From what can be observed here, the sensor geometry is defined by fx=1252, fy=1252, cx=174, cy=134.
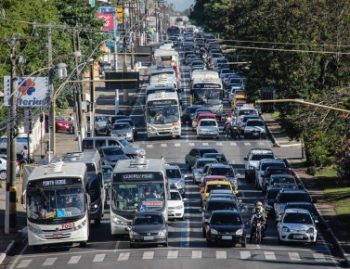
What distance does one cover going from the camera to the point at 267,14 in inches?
3615

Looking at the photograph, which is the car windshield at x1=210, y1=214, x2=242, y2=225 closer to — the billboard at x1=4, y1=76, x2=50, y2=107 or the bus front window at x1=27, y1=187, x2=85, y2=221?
the bus front window at x1=27, y1=187, x2=85, y2=221

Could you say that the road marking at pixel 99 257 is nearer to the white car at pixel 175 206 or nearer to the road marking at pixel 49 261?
the road marking at pixel 49 261

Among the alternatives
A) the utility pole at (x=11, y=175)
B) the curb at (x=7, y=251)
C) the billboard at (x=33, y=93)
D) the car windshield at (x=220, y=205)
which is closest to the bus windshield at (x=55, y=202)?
the curb at (x=7, y=251)

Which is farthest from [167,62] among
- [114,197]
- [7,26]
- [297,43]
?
[114,197]

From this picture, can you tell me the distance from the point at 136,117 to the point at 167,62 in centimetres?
2258

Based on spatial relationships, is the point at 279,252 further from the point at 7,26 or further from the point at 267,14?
the point at 267,14

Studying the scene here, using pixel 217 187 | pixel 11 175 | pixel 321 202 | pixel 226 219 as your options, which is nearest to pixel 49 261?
pixel 226 219

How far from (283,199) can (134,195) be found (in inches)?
329

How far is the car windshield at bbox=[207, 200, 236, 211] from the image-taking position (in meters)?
52.2

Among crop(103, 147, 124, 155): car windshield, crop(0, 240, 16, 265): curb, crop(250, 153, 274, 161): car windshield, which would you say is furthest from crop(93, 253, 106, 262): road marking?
crop(250, 153, 274, 161): car windshield

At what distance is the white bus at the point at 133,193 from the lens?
50.2m

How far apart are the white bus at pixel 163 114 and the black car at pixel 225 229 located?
3926 centimetres

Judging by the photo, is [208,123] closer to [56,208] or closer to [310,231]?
[310,231]

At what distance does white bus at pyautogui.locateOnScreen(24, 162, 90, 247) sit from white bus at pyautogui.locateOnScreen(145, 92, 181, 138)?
39.4 metres
